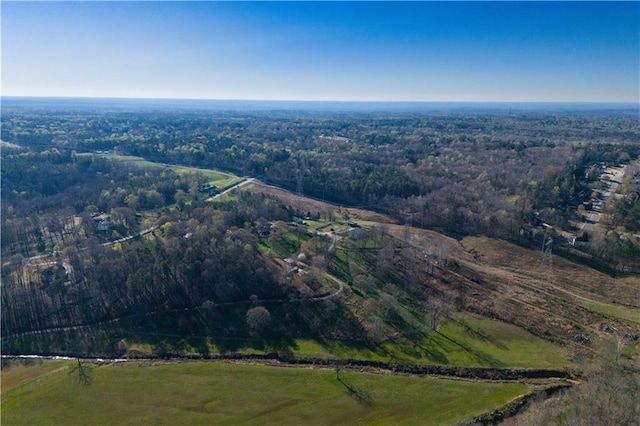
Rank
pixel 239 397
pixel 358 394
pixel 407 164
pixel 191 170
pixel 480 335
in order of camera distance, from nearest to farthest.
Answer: pixel 239 397
pixel 358 394
pixel 480 335
pixel 191 170
pixel 407 164

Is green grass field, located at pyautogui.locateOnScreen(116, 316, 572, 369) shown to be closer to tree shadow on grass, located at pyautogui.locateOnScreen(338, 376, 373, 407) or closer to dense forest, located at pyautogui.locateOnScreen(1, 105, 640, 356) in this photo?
dense forest, located at pyautogui.locateOnScreen(1, 105, 640, 356)

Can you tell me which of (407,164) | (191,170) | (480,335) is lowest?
(480,335)

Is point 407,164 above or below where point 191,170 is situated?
above

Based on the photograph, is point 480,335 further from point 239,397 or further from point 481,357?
point 239,397

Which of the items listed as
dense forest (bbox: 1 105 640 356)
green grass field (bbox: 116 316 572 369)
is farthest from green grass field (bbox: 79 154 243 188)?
green grass field (bbox: 116 316 572 369)

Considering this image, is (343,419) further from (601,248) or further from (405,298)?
(601,248)

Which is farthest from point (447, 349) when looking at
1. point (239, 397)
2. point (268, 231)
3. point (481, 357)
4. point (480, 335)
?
point (268, 231)

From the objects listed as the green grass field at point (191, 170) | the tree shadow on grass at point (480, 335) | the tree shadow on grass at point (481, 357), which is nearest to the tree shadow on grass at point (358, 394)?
the tree shadow on grass at point (481, 357)

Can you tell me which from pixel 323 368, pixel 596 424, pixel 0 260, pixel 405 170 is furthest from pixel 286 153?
pixel 596 424
